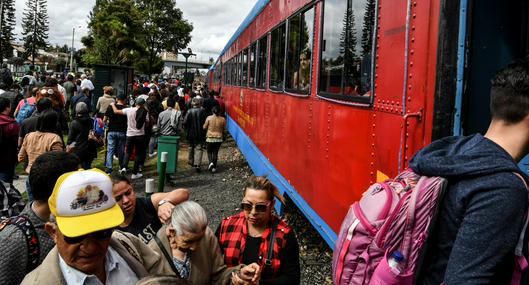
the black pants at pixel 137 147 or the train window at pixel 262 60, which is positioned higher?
the train window at pixel 262 60

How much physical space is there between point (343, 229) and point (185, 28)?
2660 inches

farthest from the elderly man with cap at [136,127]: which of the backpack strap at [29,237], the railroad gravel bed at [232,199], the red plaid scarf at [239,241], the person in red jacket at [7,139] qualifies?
the backpack strap at [29,237]

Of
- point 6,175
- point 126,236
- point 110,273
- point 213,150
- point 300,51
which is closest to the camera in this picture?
point 110,273

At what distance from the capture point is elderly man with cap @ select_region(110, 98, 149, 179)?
9633 millimetres

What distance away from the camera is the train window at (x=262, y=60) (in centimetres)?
798

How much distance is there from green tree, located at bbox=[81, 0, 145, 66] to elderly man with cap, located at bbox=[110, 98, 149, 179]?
29.5 metres

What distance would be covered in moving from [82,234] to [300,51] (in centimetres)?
395

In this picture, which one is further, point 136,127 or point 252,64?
point 252,64

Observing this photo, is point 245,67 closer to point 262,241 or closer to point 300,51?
point 300,51

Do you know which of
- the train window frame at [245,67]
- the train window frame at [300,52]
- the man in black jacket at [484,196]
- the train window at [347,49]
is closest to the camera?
the man in black jacket at [484,196]

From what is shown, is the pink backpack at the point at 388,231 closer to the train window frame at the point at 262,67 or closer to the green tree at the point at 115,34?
the train window frame at the point at 262,67

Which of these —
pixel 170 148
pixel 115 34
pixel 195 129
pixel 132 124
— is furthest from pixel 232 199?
pixel 115 34

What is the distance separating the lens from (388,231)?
171 cm

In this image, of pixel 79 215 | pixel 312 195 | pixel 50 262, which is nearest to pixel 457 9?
pixel 79 215
